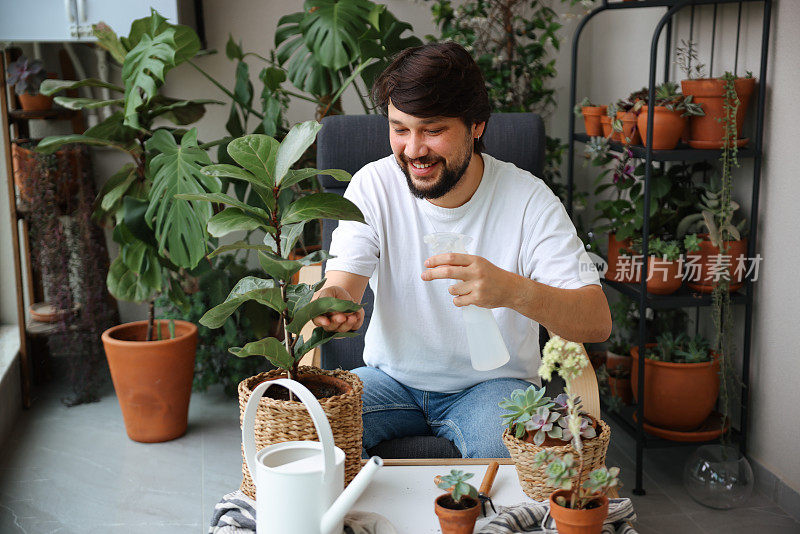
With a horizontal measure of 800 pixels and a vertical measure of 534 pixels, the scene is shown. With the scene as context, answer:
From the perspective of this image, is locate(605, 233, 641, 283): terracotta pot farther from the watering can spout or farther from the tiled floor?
the watering can spout

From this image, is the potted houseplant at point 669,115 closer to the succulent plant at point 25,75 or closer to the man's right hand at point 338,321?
the man's right hand at point 338,321

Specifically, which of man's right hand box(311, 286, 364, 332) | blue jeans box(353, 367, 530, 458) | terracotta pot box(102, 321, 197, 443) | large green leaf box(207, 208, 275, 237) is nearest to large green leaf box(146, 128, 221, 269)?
terracotta pot box(102, 321, 197, 443)

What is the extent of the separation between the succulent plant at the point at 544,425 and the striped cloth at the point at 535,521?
0.09 meters

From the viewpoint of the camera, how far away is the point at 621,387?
2.68 meters

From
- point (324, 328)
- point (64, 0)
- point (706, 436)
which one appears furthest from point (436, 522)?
point (64, 0)

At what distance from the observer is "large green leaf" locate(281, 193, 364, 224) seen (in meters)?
1.07

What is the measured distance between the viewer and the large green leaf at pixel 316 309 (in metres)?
1.09

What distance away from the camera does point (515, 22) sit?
314 centimetres

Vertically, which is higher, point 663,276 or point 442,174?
point 442,174

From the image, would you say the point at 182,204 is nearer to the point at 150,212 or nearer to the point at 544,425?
the point at 150,212

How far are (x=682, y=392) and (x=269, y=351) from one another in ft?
5.38

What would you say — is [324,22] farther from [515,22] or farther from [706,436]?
[706,436]

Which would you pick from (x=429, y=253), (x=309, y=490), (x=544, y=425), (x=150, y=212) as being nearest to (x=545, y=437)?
(x=544, y=425)

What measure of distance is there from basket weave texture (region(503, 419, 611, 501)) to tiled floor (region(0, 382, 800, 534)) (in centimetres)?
114
